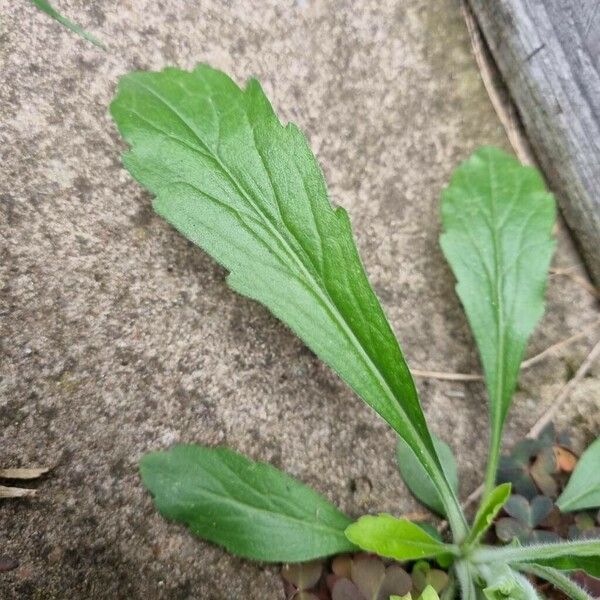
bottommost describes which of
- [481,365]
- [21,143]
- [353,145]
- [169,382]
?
[169,382]

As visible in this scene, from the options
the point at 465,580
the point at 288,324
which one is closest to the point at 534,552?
the point at 465,580

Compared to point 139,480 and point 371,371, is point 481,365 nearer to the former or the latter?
point 371,371

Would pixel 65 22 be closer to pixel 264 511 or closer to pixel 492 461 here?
pixel 264 511

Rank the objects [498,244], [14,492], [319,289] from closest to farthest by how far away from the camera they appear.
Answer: [14,492], [319,289], [498,244]

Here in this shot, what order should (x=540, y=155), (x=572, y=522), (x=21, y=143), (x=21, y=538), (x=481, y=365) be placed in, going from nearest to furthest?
(x=21, y=538), (x=21, y=143), (x=572, y=522), (x=481, y=365), (x=540, y=155)

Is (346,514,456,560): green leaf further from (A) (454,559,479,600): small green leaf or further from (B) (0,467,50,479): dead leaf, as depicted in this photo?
(B) (0,467,50,479): dead leaf

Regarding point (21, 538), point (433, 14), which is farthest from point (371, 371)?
point (433, 14)
